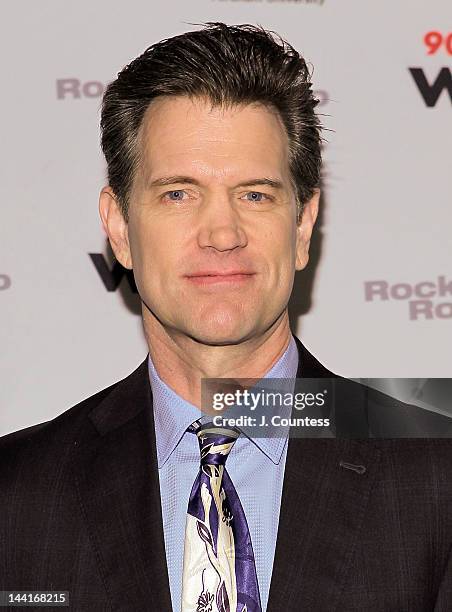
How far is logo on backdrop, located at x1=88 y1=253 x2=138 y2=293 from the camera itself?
13.2 feet

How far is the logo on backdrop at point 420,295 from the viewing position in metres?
3.98

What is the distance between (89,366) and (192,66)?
4.62 ft

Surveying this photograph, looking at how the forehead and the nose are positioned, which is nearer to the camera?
the nose

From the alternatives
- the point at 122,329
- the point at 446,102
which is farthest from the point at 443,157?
the point at 122,329

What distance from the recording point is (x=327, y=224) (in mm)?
3982

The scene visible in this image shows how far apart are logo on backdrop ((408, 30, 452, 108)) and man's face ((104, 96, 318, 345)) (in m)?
1.19

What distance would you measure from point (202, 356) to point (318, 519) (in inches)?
20.5

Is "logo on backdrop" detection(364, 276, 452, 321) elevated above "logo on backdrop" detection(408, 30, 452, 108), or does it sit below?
below

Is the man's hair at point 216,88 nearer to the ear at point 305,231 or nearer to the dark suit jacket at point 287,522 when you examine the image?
the ear at point 305,231

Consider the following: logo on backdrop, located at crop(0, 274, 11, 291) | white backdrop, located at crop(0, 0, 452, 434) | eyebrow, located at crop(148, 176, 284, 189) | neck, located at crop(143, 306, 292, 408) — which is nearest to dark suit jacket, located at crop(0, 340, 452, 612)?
neck, located at crop(143, 306, 292, 408)

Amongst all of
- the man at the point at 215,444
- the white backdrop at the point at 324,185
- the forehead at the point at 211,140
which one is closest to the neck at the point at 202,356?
the man at the point at 215,444

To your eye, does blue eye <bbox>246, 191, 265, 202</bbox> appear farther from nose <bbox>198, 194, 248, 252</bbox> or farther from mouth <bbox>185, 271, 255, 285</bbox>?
mouth <bbox>185, 271, 255, 285</bbox>

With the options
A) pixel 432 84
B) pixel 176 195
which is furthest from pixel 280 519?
pixel 432 84

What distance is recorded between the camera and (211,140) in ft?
9.46
